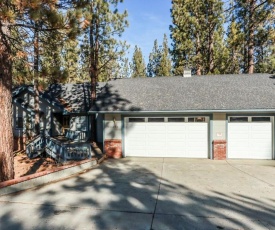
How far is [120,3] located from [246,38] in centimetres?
1026

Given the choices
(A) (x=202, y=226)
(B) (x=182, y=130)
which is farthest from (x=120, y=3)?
(A) (x=202, y=226)

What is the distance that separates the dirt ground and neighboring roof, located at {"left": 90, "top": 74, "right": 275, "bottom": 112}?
3.55 m

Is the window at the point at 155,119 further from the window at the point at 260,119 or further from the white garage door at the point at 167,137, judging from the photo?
the window at the point at 260,119

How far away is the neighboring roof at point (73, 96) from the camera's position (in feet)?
52.4

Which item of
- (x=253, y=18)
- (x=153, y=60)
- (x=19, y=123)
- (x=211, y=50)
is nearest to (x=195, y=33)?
(x=211, y=50)

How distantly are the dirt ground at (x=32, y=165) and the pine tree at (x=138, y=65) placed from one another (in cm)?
3561

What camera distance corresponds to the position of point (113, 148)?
1120 centimetres

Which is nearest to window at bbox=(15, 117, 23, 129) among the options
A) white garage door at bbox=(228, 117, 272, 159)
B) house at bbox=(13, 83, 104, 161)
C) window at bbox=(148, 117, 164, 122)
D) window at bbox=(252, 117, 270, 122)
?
house at bbox=(13, 83, 104, 161)

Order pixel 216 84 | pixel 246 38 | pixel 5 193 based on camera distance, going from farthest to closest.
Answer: pixel 246 38 → pixel 216 84 → pixel 5 193

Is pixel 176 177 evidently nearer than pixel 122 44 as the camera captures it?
Yes

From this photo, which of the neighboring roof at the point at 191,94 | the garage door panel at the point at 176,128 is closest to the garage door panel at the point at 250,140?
the neighboring roof at the point at 191,94

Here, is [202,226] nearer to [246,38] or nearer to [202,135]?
[202,135]

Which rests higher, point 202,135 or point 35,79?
point 35,79

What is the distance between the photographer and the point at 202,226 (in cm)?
427
